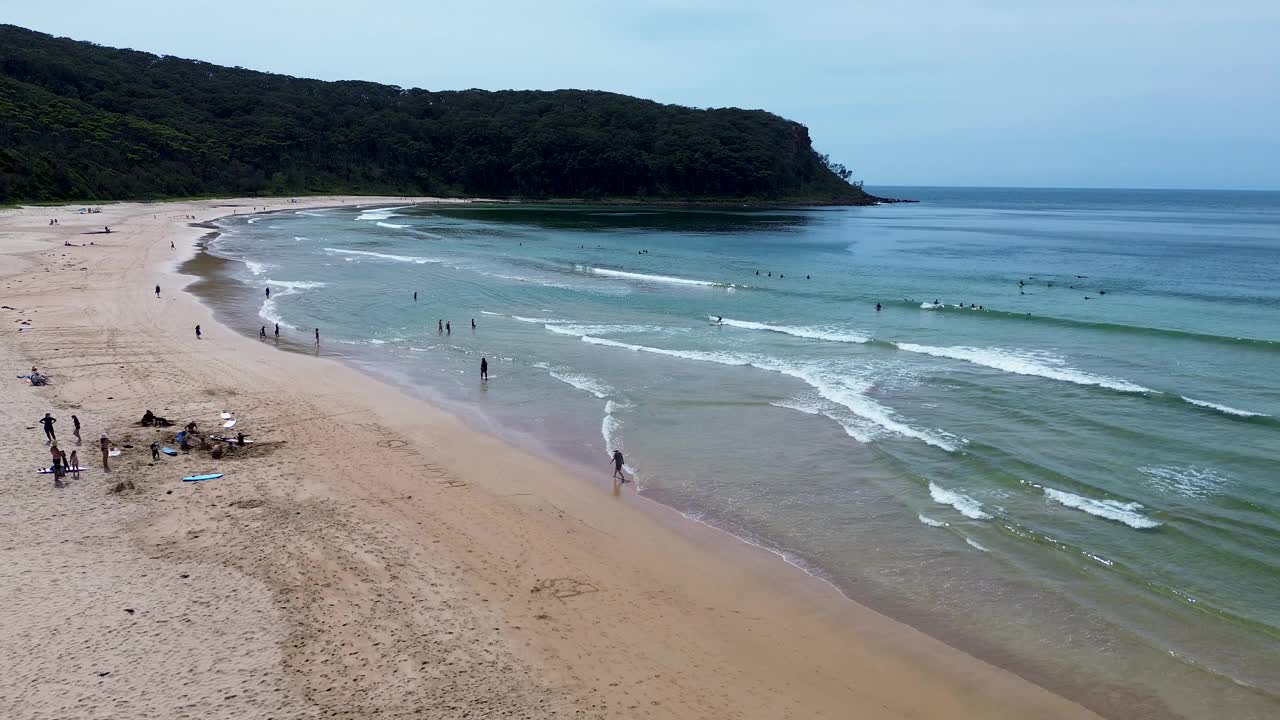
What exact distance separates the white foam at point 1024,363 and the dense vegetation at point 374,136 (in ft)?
332

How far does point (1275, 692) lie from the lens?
35.1 ft

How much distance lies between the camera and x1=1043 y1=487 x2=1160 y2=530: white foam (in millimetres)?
15555

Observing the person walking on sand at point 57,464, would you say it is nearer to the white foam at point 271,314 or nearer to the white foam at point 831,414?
the white foam at point 831,414

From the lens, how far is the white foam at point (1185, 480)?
1697 cm

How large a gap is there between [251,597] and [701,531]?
791cm

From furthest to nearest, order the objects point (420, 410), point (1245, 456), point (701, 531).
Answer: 1. point (420, 410)
2. point (1245, 456)
3. point (701, 531)

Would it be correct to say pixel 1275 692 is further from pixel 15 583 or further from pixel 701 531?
pixel 15 583

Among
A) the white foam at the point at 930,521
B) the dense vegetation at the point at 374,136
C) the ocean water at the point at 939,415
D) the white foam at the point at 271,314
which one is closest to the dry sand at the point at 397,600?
the ocean water at the point at 939,415

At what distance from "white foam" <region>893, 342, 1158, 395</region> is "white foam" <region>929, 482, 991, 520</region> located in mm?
11657

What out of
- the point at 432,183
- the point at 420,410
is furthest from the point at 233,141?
the point at 420,410

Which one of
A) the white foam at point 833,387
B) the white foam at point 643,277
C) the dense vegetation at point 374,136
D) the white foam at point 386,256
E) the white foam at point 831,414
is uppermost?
the dense vegetation at point 374,136

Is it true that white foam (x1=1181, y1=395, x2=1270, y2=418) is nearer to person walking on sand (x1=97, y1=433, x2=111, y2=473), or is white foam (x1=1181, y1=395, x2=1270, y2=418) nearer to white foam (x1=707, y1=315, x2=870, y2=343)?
white foam (x1=707, y1=315, x2=870, y2=343)

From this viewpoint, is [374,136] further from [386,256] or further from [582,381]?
[582,381]

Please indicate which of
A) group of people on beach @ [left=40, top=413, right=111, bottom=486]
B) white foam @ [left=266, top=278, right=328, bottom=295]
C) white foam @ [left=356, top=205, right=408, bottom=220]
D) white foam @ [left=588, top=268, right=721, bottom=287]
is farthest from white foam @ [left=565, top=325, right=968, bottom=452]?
white foam @ [left=356, top=205, right=408, bottom=220]
